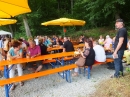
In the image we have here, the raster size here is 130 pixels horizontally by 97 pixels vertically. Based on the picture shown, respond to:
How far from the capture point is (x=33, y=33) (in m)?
25.3

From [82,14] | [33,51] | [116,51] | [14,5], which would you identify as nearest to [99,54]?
[116,51]

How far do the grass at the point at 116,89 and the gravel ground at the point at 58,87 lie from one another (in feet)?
0.92

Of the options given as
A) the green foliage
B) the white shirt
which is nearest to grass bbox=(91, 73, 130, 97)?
the white shirt

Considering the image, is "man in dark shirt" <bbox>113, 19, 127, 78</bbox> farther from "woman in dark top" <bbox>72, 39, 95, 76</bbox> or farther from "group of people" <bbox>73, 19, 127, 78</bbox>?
"woman in dark top" <bbox>72, 39, 95, 76</bbox>

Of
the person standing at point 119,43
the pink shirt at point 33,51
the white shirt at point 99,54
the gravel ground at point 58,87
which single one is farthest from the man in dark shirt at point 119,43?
the pink shirt at point 33,51

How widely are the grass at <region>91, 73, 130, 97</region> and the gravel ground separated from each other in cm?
28

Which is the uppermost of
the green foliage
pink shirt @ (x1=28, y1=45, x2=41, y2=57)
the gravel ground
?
the green foliage

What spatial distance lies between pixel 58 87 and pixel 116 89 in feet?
6.02

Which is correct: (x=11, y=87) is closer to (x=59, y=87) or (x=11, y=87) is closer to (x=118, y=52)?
(x=59, y=87)

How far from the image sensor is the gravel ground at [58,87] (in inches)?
206

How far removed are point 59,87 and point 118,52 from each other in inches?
81.2

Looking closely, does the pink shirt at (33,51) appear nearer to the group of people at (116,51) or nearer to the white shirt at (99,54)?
the group of people at (116,51)

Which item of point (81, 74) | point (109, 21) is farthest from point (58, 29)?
point (81, 74)

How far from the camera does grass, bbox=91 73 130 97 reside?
176 inches
